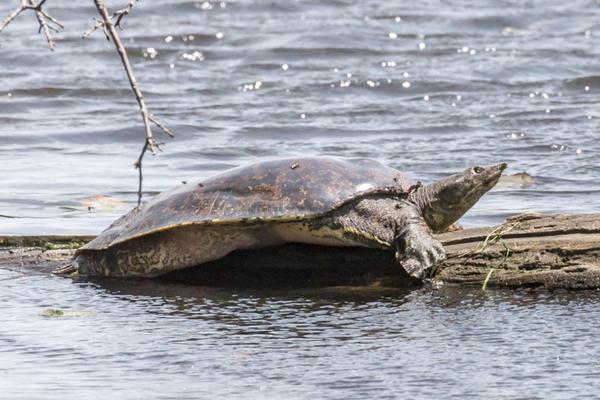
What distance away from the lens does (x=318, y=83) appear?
11.8 m

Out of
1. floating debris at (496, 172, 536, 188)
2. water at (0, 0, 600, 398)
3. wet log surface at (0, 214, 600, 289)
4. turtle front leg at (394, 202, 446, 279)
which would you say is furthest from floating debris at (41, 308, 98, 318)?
floating debris at (496, 172, 536, 188)

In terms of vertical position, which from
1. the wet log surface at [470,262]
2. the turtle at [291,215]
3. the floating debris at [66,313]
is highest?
the turtle at [291,215]

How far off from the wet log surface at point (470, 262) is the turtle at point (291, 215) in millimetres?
91

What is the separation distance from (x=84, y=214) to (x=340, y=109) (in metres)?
4.37

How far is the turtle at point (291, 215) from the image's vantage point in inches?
186

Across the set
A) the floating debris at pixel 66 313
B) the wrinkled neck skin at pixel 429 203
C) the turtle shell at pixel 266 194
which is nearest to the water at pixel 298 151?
the floating debris at pixel 66 313

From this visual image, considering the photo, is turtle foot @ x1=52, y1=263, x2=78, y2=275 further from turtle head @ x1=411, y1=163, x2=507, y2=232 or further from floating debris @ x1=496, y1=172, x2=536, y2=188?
floating debris @ x1=496, y1=172, x2=536, y2=188

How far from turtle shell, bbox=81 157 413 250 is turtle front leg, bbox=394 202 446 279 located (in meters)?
0.16

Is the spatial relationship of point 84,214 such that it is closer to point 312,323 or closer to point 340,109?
point 312,323

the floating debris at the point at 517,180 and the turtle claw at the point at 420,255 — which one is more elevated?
the floating debris at the point at 517,180

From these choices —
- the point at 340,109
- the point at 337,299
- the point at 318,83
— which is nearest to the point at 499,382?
the point at 337,299

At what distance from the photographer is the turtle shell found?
473cm

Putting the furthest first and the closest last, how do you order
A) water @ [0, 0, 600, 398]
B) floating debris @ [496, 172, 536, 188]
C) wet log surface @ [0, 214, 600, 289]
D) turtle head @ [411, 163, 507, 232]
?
floating debris @ [496, 172, 536, 188], turtle head @ [411, 163, 507, 232], wet log surface @ [0, 214, 600, 289], water @ [0, 0, 600, 398]

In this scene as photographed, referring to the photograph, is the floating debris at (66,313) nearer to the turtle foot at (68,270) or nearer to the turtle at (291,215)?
the turtle at (291,215)
